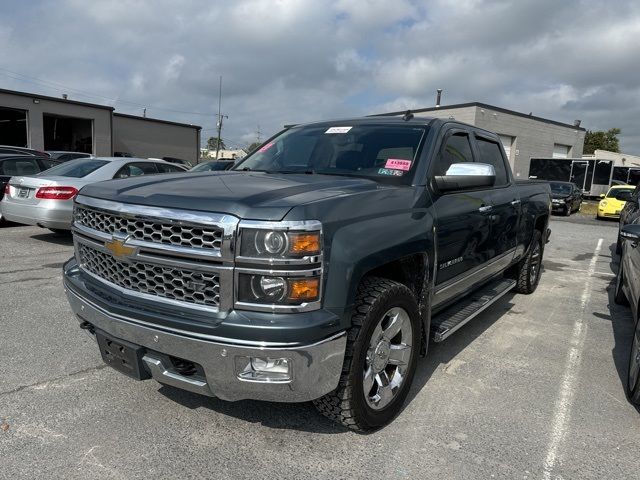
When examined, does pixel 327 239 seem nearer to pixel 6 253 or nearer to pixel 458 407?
pixel 458 407

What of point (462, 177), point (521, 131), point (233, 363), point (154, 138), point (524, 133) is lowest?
point (233, 363)

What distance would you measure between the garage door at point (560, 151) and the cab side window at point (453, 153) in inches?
1561

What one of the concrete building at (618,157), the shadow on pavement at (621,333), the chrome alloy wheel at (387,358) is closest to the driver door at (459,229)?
the chrome alloy wheel at (387,358)

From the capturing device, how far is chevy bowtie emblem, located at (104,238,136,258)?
2590mm

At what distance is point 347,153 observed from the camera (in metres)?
3.78

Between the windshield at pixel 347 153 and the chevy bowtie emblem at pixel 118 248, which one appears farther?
the windshield at pixel 347 153

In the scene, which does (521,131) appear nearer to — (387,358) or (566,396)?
(566,396)

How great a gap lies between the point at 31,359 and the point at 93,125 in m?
31.3

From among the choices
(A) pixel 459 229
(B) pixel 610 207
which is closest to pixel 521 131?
(B) pixel 610 207

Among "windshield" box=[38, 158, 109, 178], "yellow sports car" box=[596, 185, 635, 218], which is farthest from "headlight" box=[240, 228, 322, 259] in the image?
"yellow sports car" box=[596, 185, 635, 218]

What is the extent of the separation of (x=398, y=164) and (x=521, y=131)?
117 feet

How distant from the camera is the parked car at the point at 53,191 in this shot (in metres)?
8.14

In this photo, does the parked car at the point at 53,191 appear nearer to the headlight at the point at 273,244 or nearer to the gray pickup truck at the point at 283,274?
the gray pickup truck at the point at 283,274

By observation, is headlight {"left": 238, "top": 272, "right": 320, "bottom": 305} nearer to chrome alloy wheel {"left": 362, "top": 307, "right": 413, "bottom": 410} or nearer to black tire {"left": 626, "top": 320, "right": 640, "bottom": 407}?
chrome alloy wheel {"left": 362, "top": 307, "right": 413, "bottom": 410}
